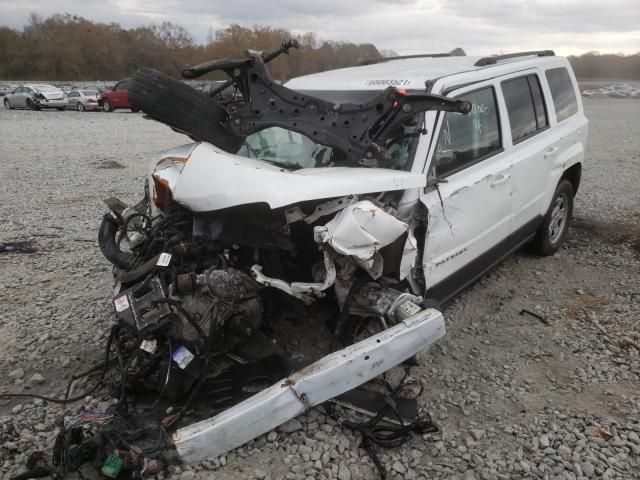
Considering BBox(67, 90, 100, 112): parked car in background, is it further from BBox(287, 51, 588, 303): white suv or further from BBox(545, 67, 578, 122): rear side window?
BBox(545, 67, 578, 122): rear side window

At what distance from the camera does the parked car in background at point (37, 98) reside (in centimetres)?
2558

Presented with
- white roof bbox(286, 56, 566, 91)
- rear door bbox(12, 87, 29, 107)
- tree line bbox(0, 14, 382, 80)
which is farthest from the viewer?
tree line bbox(0, 14, 382, 80)

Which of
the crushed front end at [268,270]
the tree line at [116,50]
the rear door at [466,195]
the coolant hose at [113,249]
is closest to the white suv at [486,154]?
the rear door at [466,195]

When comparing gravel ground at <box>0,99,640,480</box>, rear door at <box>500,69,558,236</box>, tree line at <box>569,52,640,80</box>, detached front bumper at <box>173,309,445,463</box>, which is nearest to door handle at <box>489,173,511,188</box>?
rear door at <box>500,69,558,236</box>

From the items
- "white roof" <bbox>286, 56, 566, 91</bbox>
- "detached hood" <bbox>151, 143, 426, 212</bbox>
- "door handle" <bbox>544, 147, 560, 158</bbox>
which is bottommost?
"door handle" <bbox>544, 147, 560, 158</bbox>

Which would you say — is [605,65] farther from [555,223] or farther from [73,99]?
[555,223]

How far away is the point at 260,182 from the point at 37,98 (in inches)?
1087

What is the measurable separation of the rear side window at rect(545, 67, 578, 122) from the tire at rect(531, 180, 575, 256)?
2.26ft

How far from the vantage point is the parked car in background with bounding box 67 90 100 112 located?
2581 centimetres

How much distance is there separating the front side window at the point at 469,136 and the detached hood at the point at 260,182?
477mm

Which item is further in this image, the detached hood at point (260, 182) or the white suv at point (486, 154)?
the white suv at point (486, 154)

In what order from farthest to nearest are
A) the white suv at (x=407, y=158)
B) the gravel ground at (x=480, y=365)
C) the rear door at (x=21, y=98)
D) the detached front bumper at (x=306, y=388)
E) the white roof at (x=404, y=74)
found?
the rear door at (x=21, y=98) < the white roof at (x=404, y=74) < the white suv at (x=407, y=158) < the gravel ground at (x=480, y=365) < the detached front bumper at (x=306, y=388)

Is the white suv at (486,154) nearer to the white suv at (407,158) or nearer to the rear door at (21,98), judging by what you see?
the white suv at (407,158)

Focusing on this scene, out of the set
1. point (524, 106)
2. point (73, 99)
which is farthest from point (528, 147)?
point (73, 99)
